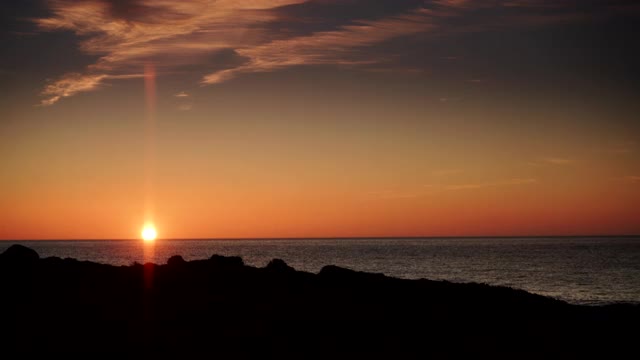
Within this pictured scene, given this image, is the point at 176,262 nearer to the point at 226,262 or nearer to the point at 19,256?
the point at 226,262

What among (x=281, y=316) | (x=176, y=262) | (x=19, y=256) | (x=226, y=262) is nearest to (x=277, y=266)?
(x=226, y=262)

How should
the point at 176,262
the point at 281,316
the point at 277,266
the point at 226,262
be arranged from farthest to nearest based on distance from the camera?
the point at 226,262
the point at 176,262
the point at 277,266
the point at 281,316

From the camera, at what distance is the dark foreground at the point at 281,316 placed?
18859 mm

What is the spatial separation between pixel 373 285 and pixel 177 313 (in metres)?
6.93

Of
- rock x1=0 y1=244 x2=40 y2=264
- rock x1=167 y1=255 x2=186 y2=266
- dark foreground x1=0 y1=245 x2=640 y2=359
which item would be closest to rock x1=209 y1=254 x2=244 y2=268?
dark foreground x1=0 y1=245 x2=640 y2=359

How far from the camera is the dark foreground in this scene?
1886 centimetres

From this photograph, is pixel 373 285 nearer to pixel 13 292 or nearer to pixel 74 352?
pixel 74 352

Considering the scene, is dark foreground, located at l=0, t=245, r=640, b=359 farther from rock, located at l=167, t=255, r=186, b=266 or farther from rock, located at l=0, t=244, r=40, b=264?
rock, located at l=167, t=255, r=186, b=266

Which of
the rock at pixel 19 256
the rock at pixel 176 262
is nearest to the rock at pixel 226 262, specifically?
the rock at pixel 176 262

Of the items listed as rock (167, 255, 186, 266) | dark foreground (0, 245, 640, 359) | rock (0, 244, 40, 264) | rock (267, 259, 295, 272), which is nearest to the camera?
dark foreground (0, 245, 640, 359)

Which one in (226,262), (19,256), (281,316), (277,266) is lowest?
(281,316)

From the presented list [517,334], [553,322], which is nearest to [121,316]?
[517,334]

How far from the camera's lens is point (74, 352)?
60.6ft

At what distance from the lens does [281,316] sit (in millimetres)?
20656
